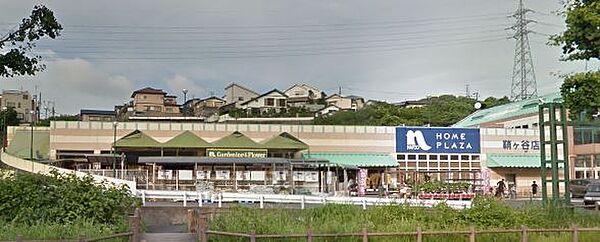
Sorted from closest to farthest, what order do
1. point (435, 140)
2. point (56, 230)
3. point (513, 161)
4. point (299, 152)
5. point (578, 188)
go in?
point (56, 230)
point (578, 188)
point (299, 152)
point (435, 140)
point (513, 161)

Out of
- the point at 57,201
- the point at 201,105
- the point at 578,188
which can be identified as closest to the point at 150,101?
the point at 201,105

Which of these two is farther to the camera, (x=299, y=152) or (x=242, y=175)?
(x=299, y=152)

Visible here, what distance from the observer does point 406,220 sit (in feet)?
63.4

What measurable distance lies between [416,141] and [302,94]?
61.8 meters

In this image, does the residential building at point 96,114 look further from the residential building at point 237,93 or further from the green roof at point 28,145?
the green roof at point 28,145

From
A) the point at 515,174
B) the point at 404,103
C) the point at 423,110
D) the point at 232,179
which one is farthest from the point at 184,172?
the point at 404,103

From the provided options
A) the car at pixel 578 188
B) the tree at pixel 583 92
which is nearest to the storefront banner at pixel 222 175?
the car at pixel 578 188

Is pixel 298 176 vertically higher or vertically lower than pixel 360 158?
lower

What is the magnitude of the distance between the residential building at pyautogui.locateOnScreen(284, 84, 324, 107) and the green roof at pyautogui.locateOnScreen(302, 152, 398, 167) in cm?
5590

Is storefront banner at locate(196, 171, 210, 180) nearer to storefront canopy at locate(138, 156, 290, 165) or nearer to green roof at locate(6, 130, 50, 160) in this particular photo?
storefront canopy at locate(138, 156, 290, 165)

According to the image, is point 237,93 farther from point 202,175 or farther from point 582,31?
point 582,31

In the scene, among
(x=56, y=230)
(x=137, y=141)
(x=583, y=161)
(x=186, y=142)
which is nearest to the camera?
(x=56, y=230)

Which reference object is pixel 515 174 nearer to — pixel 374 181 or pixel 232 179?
pixel 374 181

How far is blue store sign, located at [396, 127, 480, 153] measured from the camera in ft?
184
